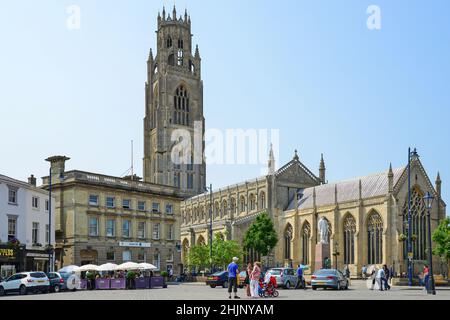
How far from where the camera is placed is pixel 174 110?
429 ft

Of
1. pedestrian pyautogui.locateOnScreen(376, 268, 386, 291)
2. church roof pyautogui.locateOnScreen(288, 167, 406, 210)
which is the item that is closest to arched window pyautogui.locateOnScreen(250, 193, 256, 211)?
church roof pyautogui.locateOnScreen(288, 167, 406, 210)

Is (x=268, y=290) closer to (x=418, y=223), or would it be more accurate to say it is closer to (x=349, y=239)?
(x=418, y=223)

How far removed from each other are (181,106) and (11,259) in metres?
83.8

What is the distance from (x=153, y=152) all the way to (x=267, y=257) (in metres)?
46.3

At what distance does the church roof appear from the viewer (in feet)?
264

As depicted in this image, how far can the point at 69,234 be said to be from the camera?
6050cm

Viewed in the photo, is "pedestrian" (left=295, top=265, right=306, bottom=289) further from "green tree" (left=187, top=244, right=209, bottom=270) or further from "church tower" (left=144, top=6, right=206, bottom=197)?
"church tower" (left=144, top=6, right=206, bottom=197)

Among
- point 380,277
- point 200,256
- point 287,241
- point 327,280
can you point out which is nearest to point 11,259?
point 327,280

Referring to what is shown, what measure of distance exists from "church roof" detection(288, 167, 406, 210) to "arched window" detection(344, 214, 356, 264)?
272cm

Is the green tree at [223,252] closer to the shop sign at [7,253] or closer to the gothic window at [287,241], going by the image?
the gothic window at [287,241]

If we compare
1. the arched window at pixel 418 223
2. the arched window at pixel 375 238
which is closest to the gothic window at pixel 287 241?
the arched window at pixel 375 238

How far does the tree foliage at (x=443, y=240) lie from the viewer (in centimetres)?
7081

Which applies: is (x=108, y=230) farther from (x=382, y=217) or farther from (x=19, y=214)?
(x=382, y=217)

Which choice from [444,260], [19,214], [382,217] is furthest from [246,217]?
[19,214]
